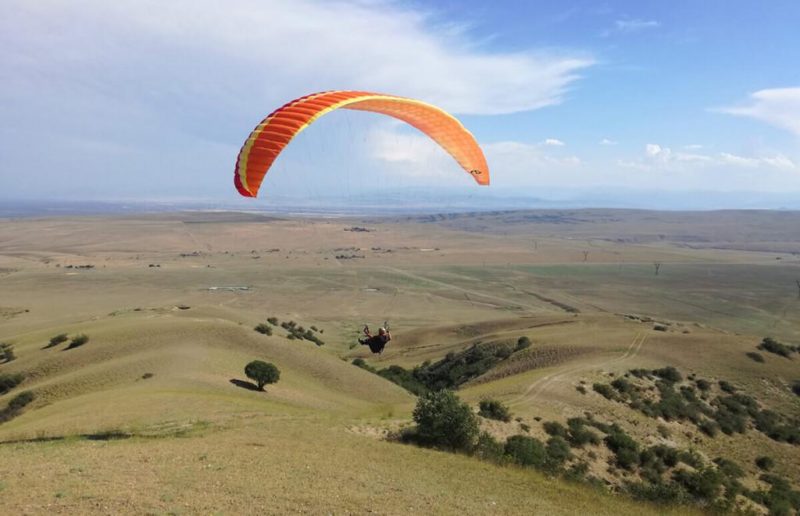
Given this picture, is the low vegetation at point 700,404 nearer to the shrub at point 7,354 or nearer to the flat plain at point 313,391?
the flat plain at point 313,391

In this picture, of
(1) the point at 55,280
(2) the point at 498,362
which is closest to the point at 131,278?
(1) the point at 55,280

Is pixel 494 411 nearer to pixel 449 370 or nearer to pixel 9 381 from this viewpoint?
pixel 449 370

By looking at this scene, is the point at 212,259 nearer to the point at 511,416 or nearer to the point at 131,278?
the point at 131,278

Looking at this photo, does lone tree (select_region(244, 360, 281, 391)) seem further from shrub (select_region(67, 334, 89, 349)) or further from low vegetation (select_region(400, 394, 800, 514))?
shrub (select_region(67, 334, 89, 349))

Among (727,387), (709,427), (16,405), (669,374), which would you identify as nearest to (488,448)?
(709,427)

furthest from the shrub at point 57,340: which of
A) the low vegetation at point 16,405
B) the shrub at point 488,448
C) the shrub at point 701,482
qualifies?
the shrub at point 701,482

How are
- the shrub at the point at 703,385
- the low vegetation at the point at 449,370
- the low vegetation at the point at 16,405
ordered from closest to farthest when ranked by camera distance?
the low vegetation at the point at 16,405
the shrub at the point at 703,385
the low vegetation at the point at 449,370

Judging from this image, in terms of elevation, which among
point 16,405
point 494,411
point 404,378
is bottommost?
point 404,378
